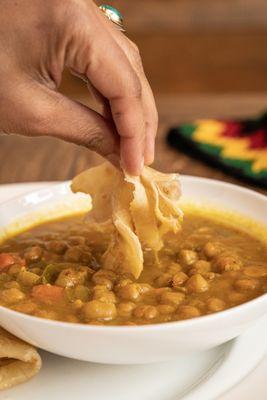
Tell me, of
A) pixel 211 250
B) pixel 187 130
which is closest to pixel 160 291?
pixel 211 250

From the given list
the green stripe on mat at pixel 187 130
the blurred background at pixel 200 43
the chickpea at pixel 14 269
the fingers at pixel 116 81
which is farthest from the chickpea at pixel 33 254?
the blurred background at pixel 200 43

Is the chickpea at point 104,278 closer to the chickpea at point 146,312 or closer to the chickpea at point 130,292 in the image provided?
the chickpea at point 130,292

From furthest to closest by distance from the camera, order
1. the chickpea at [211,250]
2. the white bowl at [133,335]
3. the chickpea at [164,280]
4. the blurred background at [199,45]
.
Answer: the blurred background at [199,45], the chickpea at [211,250], the chickpea at [164,280], the white bowl at [133,335]

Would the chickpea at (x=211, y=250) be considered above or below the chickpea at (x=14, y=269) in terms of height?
above

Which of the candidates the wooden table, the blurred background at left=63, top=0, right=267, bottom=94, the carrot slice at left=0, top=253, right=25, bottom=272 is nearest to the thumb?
the carrot slice at left=0, top=253, right=25, bottom=272

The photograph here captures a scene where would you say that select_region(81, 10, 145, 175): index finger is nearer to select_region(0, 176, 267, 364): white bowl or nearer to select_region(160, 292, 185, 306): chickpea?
select_region(160, 292, 185, 306): chickpea

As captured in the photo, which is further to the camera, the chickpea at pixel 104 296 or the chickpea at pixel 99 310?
the chickpea at pixel 104 296

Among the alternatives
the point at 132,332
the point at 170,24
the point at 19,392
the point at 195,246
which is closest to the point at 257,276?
the point at 195,246

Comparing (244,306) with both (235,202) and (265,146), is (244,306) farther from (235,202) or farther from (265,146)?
(265,146)
